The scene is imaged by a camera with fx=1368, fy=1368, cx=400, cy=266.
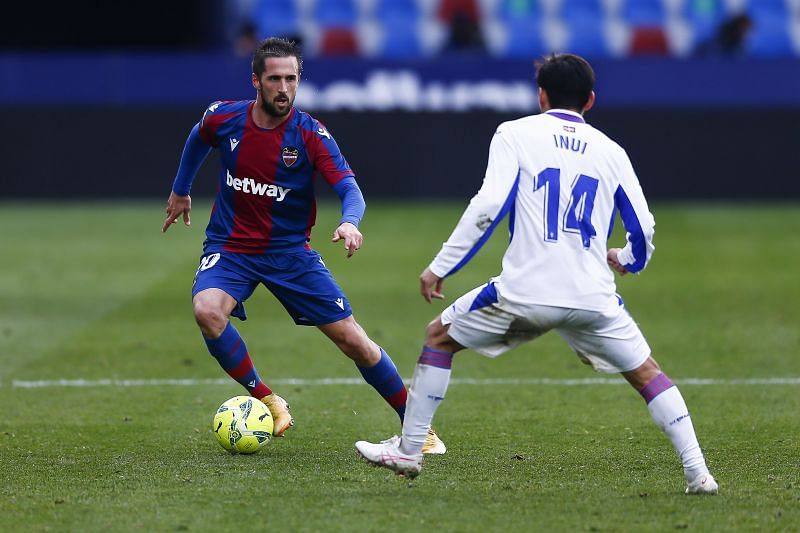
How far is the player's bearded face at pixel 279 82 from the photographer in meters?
6.89

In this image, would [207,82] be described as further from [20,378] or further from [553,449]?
[553,449]

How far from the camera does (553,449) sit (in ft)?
23.0

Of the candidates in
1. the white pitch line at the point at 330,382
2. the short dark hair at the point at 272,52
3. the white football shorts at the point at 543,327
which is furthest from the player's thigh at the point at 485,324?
the white pitch line at the point at 330,382

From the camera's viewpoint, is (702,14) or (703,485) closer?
(703,485)

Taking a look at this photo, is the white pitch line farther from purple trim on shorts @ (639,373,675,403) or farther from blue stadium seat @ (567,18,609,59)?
blue stadium seat @ (567,18,609,59)

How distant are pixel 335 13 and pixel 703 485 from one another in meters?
21.1

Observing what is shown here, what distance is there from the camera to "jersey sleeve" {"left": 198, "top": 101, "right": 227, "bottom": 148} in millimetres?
7164

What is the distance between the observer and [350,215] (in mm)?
6695

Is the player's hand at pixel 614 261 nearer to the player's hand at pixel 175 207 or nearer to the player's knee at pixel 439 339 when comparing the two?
the player's knee at pixel 439 339

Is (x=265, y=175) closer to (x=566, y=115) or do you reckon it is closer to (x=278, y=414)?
(x=278, y=414)

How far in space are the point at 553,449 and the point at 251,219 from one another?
1965mm

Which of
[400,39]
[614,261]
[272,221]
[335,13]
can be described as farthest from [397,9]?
[614,261]

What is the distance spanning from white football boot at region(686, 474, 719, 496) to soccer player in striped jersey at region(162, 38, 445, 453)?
1.83m

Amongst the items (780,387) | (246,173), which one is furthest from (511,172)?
(780,387)
